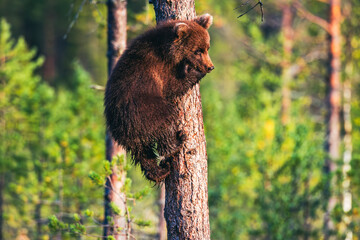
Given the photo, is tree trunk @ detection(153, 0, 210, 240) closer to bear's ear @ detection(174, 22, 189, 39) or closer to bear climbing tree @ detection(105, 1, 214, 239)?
bear climbing tree @ detection(105, 1, 214, 239)

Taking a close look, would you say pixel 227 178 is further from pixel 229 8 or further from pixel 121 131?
pixel 229 8

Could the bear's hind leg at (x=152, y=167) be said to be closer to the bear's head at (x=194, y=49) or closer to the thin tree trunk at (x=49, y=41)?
the bear's head at (x=194, y=49)

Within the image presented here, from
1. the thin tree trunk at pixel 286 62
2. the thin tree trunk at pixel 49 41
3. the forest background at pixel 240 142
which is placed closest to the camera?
the forest background at pixel 240 142

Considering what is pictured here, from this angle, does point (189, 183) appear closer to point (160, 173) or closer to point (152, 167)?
point (160, 173)

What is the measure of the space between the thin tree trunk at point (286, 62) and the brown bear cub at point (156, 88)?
12218 millimetres

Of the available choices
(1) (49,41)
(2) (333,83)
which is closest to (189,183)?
(2) (333,83)

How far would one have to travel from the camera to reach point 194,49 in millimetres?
4156

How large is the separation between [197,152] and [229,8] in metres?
21.8

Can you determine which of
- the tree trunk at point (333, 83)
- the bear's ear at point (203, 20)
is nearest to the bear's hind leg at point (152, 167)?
the bear's ear at point (203, 20)

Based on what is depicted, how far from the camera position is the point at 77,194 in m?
11.4

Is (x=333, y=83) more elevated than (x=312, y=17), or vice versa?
(x=312, y=17)

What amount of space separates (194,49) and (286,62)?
44.0 ft

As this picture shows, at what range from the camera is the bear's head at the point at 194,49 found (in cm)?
407

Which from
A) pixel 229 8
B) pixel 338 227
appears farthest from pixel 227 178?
pixel 229 8
